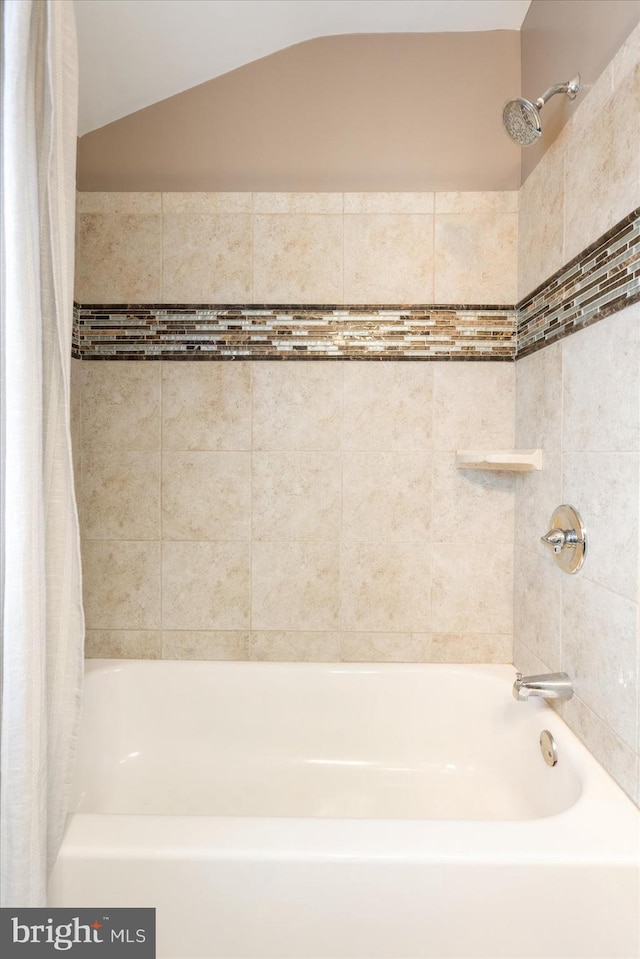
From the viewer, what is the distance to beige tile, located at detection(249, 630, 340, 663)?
2012mm

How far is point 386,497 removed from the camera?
6.53 ft

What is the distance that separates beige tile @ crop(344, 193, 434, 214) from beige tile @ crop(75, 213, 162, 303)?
673 millimetres

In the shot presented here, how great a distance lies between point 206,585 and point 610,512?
131cm

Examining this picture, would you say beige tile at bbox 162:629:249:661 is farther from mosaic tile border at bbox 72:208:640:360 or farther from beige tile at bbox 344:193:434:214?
beige tile at bbox 344:193:434:214

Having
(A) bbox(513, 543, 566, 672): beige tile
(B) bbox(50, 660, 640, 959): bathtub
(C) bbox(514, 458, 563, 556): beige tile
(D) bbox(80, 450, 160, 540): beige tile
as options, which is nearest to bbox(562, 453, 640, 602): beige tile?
(C) bbox(514, 458, 563, 556): beige tile

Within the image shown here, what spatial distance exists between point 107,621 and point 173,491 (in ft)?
1.70

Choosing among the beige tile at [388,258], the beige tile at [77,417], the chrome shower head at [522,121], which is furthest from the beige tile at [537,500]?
the beige tile at [77,417]

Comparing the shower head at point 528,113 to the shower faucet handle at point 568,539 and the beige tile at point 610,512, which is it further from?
the shower faucet handle at point 568,539

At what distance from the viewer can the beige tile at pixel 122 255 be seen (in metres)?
2.00

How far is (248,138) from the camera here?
1979 mm

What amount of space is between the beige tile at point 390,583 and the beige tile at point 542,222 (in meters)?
0.80

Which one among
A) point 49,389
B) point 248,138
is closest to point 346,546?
point 49,389

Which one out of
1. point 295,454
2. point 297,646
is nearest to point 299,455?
point 295,454

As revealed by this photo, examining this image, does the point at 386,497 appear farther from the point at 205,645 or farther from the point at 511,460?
the point at 205,645
